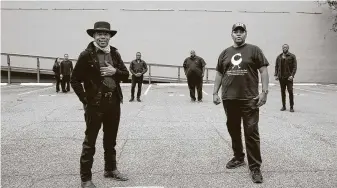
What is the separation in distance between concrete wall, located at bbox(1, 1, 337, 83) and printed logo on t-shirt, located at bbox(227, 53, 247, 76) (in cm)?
2005

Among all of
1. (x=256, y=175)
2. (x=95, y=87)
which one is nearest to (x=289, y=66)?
(x=256, y=175)

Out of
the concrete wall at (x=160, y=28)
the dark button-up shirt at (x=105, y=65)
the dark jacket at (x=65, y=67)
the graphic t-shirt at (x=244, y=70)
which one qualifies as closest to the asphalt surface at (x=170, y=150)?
the graphic t-shirt at (x=244, y=70)

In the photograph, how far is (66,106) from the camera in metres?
11.4

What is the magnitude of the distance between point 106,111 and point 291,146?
318 cm

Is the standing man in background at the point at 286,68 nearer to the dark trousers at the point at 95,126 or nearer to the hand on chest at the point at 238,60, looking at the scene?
the hand on chest at the point at 238,60

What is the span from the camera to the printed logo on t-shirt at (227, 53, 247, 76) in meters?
4.50

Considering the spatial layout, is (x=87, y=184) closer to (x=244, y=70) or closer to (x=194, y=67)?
(x=244, y=70)

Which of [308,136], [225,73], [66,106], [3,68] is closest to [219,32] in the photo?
[3,68]

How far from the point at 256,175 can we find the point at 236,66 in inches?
49.0

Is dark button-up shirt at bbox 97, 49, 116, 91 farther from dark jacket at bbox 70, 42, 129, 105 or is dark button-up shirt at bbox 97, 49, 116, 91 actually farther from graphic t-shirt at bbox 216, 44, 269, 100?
graphic t-shirt at bbox 216, 44, 269, 100

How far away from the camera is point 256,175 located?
4.23 m

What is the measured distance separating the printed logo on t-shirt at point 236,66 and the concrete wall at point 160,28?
65.8 feet

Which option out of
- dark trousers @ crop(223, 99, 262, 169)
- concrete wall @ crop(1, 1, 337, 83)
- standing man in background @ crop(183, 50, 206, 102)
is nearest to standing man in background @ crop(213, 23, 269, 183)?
dark trousers @ crop(223, 99, 262, 169)

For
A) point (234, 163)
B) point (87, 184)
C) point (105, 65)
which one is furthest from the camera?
point (234, 163)
